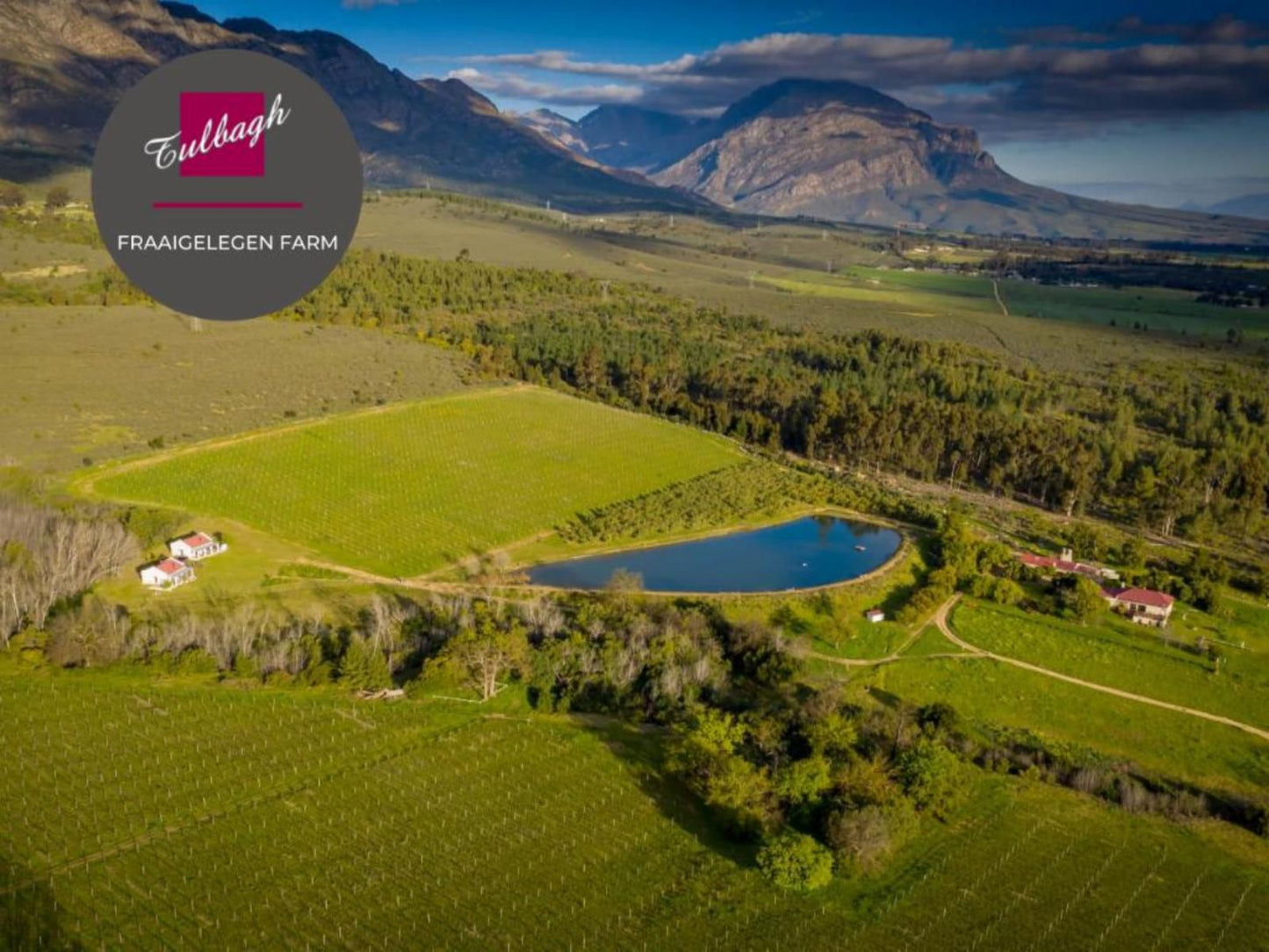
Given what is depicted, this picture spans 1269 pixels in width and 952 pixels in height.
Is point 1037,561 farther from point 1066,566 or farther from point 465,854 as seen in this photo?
point 465,854

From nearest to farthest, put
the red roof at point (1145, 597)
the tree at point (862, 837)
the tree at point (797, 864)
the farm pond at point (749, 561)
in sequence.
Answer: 1. the tree at point (797, 864)
2. the tree at point (862, 837)
3. the red roof at point (1145, 597)
4. the farm pond at point (749, 561)

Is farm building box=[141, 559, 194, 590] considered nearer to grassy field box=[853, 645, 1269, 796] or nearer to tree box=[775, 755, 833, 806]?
Answer: tree box=[775, 755, 833, 806]

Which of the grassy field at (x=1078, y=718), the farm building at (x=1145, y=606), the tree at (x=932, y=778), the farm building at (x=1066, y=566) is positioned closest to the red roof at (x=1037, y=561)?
the farm building at (x=1066, y=566)

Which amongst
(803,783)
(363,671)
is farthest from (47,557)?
(803,783)

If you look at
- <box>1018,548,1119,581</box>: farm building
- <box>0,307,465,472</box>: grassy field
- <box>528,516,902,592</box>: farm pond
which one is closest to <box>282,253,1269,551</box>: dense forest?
<box>0,307,465,472</box>: grassy field

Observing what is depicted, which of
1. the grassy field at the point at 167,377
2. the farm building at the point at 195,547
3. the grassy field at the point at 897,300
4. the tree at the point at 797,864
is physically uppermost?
the grassy field at the point at 897,300

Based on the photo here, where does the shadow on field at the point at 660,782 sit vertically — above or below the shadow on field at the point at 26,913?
above

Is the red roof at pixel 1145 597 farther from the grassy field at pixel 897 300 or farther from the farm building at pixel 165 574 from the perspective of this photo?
the grassy field at pixel 897 300
